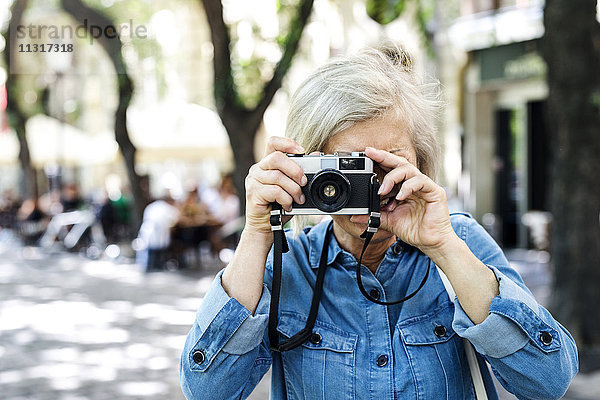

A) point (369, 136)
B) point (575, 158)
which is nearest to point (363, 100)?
point (369, 136)

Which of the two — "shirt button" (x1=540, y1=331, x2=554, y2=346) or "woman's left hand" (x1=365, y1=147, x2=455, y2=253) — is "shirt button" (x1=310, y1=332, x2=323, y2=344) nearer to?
"woman's left hand" (x1=365, y1=147, x2=455, y2=253)

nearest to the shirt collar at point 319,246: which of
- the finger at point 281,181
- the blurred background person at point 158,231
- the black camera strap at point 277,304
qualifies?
the black camera strap at point 277,304

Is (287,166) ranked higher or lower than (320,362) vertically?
higher

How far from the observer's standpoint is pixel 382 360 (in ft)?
5.73

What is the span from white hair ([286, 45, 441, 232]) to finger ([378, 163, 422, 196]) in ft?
0.49

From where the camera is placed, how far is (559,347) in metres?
1.69

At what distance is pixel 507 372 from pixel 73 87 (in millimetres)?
41632

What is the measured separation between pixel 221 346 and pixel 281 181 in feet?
1.38

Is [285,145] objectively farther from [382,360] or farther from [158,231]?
[158,231]

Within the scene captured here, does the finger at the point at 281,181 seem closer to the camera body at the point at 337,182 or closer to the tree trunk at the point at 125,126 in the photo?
the camera body at the point at 337,182

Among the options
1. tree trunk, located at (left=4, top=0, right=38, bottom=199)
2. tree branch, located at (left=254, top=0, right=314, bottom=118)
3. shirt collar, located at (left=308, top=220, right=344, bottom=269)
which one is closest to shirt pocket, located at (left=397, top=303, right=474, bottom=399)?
shirt collar, located at (left=308, top=220, right=344, bottom=269)

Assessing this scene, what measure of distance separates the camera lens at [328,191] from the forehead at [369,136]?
10 centimetres

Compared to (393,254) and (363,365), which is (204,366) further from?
(393,254)

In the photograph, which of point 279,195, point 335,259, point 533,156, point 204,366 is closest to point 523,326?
point 335,259
